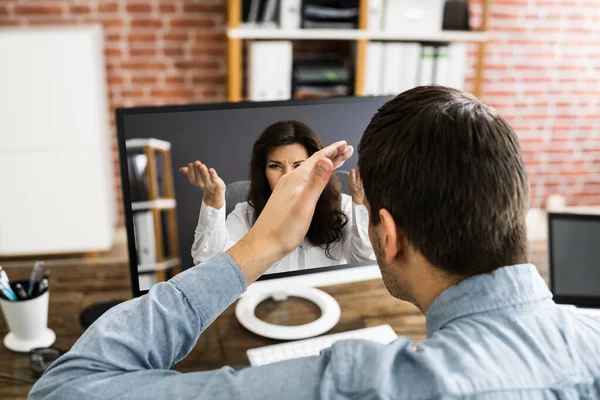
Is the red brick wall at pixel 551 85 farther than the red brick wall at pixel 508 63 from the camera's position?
Yes

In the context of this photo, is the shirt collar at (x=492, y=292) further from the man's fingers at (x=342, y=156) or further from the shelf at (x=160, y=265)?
the shelf at (x=160, y=265)

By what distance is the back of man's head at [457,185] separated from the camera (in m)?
0.73

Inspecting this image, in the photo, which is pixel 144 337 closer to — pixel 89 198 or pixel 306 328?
pixel 306 328

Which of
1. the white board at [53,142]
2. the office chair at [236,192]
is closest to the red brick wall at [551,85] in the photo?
the white board at [53,142]

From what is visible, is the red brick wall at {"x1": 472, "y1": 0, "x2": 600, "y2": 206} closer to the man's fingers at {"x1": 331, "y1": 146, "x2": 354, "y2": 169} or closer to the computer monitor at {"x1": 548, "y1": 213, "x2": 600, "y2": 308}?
the computer monitor at {"x1": 548, "y1": 213, "x2": 600, "y2": 308}

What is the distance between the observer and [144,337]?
0.79 m

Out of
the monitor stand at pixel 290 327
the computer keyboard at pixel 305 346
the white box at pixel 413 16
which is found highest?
the white box at pixel 413 16

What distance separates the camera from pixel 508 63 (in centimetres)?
348

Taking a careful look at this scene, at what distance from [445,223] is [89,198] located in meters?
2.52

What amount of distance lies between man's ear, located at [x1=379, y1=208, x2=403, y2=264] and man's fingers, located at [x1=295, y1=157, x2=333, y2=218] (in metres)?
0.13

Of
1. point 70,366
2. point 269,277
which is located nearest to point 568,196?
point 269,277

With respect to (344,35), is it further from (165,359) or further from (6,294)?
(165,359)

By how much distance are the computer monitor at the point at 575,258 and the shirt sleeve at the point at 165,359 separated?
823 millimetres

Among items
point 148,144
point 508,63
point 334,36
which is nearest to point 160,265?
point 148,144
